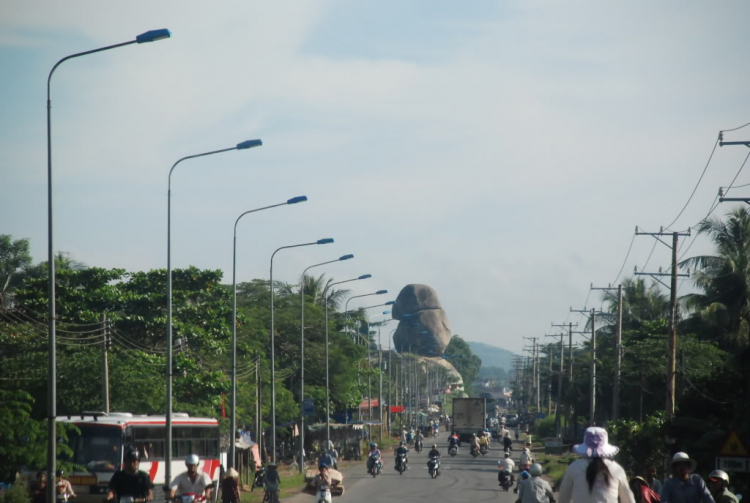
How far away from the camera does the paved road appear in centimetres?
3089

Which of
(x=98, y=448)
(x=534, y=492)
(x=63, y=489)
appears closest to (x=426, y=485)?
(x=98, y=448)

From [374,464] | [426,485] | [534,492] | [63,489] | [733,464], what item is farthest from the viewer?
[374,464]

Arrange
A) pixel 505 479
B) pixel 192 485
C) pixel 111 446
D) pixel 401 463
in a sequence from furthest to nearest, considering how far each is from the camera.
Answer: pixel 401 463 → pixel 505 479 → pixel 111 446 → pixel 192 485

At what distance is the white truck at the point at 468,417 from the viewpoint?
71625 mm

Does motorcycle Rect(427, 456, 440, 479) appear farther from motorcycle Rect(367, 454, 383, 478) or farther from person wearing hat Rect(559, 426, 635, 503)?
person wearing hat Rect(559, 426, 635, 503)

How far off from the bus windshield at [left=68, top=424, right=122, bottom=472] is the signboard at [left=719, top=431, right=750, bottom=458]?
15.1m

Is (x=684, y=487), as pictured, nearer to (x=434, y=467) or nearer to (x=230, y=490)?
(x=230, y=490)

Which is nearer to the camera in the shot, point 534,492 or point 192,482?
point 192,482

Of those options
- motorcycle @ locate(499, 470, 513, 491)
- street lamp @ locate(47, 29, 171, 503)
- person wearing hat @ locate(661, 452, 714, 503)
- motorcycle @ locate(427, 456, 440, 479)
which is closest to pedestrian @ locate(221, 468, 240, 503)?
street lamp @ locate(47, 29, 171, 503)

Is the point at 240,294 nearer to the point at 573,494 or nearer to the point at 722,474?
the point at 722,474

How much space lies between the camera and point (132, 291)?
44031mm

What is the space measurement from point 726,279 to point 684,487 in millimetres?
37558

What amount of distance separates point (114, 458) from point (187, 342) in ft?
61.5

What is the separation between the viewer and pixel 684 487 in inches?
432
